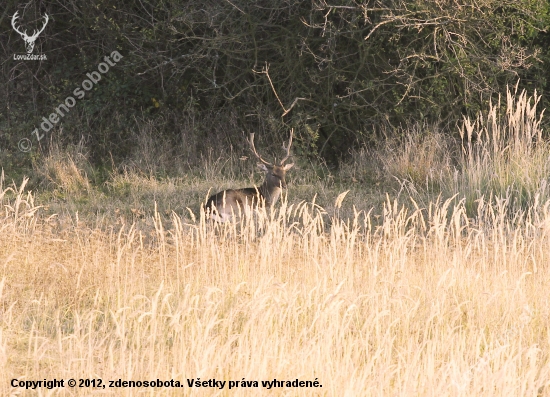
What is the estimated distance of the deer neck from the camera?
392 inches

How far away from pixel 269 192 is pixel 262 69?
10.7 feet

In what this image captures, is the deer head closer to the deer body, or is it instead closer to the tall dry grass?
the deer body

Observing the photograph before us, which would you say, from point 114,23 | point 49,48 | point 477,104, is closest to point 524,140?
point 477,104

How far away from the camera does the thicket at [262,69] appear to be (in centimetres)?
1205

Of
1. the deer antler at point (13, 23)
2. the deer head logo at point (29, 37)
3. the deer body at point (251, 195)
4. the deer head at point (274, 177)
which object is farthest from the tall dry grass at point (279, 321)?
the deer head logo at point (29, 37)

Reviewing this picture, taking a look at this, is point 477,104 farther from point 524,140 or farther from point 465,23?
point 524,140

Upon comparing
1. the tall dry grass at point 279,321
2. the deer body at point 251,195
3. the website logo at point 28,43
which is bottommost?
the tall dry grass at point 279,321

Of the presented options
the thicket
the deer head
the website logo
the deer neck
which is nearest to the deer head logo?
the website logo

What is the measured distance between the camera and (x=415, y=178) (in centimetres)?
1100

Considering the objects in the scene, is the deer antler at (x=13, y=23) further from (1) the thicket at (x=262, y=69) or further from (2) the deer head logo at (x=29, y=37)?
(1) the thicket at (x=262, y=69)

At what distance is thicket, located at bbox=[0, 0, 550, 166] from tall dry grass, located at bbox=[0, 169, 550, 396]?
5.54 meters

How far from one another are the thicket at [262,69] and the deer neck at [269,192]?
2531 millimetres

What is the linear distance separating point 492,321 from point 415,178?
579 cm

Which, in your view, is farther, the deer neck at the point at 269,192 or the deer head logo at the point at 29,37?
the deer head logo at the point at 29,37
